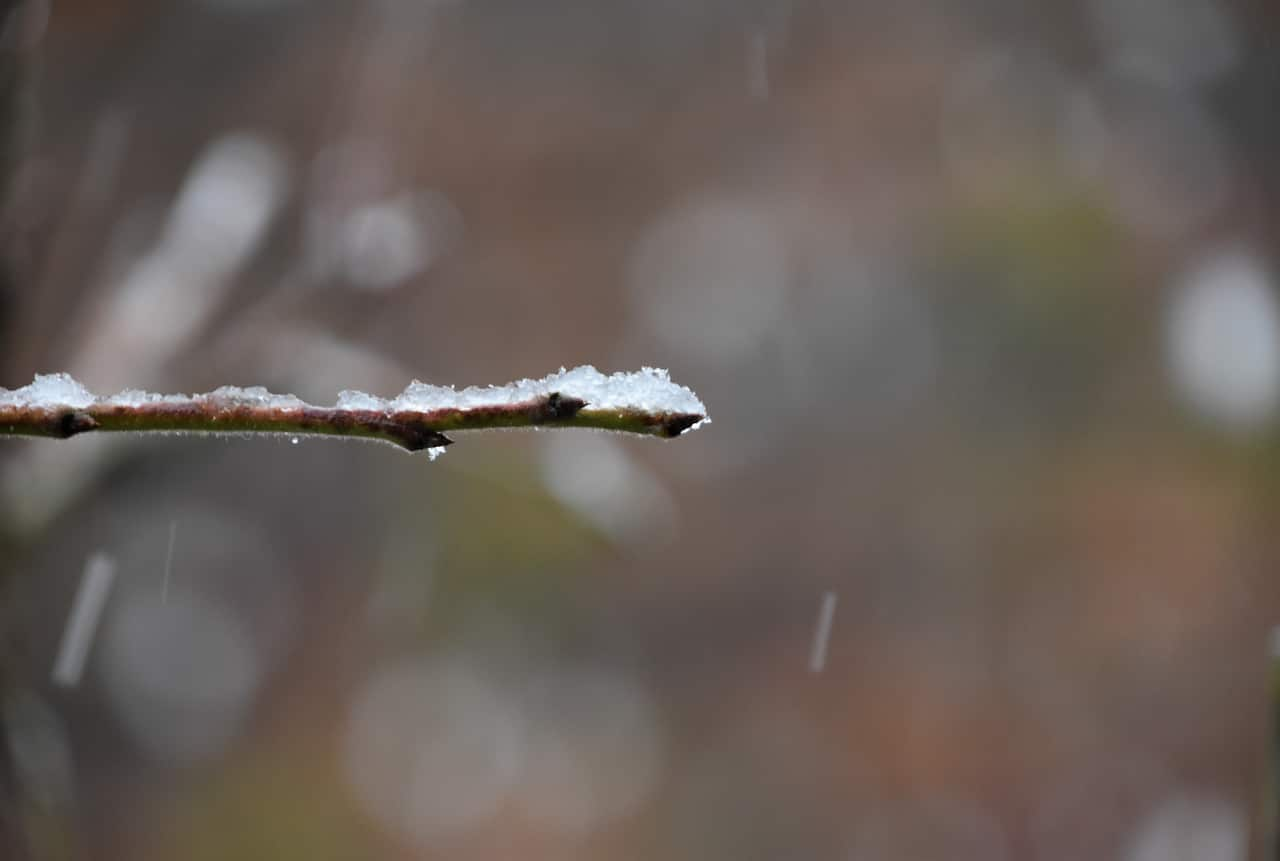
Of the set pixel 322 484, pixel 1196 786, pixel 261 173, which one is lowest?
pixel 1196 786

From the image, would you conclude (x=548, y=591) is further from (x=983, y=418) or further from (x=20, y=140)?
(x=20, y=140)

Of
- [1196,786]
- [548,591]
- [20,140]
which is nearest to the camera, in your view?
[20,140]

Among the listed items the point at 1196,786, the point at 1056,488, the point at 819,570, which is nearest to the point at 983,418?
the point at 1056,488

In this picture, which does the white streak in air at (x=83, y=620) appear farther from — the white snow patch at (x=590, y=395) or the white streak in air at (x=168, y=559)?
the white snow patch at (x=590, y=395)

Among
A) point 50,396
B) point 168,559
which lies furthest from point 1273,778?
point 168,559

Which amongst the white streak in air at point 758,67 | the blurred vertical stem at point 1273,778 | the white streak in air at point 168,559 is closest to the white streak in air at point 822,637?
the white streak in air at point 758,67

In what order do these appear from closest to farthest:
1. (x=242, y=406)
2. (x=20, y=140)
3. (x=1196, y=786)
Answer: (x=242, y=406) < (x=20, y=140) < (x=1196, y=786)

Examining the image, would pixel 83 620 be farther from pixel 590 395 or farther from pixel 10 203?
pixel 590 395

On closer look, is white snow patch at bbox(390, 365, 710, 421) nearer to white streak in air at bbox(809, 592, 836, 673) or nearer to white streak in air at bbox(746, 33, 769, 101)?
white streak in air at bbox(809, 592, 836, 673)
